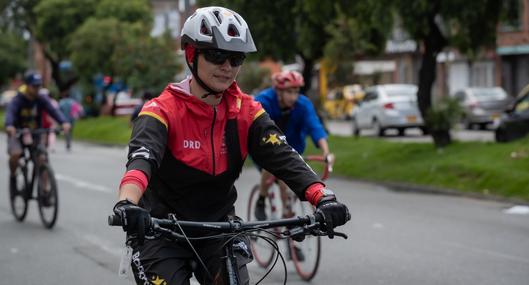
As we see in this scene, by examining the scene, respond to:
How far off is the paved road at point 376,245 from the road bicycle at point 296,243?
0.41 feet

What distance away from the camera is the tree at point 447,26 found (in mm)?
17531

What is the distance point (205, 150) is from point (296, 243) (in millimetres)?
4317

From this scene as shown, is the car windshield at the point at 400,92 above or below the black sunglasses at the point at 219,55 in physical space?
below

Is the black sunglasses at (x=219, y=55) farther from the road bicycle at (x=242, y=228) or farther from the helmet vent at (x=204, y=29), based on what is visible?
the road bicycle at (x=242, y=228)

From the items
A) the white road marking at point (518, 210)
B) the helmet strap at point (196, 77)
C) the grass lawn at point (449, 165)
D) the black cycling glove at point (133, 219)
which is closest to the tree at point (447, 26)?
the grass lawn at point (449, 165)

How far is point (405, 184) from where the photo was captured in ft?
55.2

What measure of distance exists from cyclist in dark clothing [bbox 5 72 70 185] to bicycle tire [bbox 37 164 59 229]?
59 centimetres

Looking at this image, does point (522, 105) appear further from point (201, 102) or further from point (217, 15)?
point (217, 15)

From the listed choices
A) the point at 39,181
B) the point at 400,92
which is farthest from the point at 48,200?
the point at 400,92

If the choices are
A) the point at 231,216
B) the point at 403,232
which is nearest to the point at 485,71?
the point at 403,232

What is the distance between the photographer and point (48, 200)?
11492 mm

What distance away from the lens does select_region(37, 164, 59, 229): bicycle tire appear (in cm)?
1134

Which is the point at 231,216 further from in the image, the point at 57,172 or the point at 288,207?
the point at 57,172

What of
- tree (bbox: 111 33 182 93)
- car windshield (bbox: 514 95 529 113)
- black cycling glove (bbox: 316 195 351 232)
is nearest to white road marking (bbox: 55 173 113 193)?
car windshield (bbox: 514 95 529 113)
